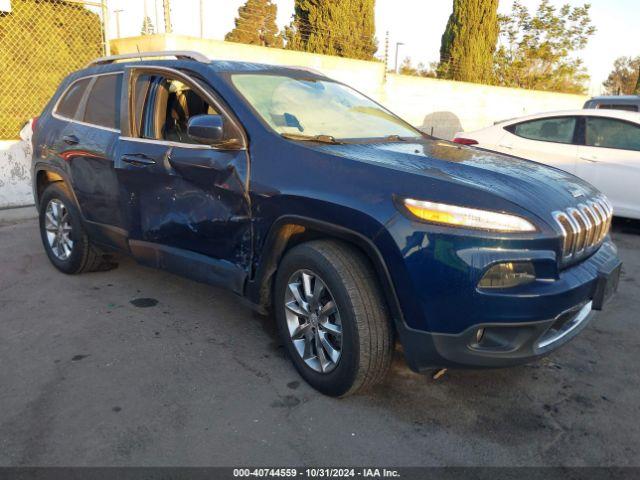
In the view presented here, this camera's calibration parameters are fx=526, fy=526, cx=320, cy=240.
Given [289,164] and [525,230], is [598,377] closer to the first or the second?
[525,230]

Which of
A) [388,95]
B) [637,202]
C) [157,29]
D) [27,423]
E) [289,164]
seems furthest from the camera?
[388,95]

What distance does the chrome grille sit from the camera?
247 centimetres

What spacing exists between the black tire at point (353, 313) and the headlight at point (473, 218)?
1.45 ft

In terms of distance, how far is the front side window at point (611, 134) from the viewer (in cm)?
636

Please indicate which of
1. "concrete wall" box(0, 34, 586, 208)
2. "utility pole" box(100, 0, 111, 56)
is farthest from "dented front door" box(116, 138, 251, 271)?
"utility pole" box(100, 0, 111, 56)

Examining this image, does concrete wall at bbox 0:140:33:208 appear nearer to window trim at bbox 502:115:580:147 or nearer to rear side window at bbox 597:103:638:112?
window trim at bbox 502:115:580:147

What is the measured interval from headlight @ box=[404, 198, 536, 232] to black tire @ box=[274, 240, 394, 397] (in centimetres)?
44

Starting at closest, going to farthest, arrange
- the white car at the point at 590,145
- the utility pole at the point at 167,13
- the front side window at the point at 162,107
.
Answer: the front side window at the point at 162,107, the white car at the point at 590,145, the utility pole at the point at 167,13

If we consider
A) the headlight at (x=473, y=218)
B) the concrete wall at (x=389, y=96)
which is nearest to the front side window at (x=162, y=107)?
the headlight at (x=473, y=218)

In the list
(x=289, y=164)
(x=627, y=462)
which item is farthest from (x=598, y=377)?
(x=289, y=164)

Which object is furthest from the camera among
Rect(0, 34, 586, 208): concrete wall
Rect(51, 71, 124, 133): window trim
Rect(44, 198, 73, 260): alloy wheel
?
Rect(0, 34, 586, 208): concrete wall

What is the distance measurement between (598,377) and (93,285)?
3.87 metres

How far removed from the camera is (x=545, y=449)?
8.00 feet

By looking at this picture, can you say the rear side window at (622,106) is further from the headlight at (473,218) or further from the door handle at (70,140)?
the door handle at (70,140)
